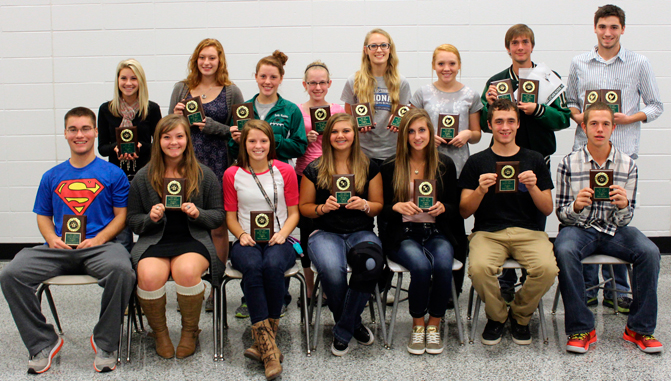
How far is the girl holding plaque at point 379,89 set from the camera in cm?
334

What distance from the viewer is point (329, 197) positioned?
285cm

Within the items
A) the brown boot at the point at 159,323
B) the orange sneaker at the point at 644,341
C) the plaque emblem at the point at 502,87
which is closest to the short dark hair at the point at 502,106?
the plaque emblem at the point at 502,87

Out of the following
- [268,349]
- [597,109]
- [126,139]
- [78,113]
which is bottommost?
[268,349]

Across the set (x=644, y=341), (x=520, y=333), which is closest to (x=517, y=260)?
(x=520, y=333)

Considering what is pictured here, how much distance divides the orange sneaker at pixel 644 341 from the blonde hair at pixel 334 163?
5.64ft

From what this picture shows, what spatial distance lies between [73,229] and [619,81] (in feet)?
11.4

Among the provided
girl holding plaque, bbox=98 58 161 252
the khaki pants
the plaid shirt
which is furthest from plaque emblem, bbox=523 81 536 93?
girl holding plaque, bbox=98 58 161 252

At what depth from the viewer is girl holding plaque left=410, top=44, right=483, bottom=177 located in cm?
324

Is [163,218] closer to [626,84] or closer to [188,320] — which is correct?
[188,320]

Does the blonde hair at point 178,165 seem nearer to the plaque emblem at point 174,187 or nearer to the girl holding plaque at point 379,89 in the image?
the plaque emblem at point 174,187

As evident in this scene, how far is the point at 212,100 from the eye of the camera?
11.0 feet

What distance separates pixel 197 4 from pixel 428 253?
120 inches

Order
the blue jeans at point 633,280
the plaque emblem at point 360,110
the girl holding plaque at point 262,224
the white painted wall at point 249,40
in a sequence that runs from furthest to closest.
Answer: the white painted wall at point 249,40 → the plaque emblem at point 360,110 → the blue jeans at point 633,280 → the girl holding plaque at point 262,224

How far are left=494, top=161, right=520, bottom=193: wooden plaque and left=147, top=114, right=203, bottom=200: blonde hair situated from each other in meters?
1.68
